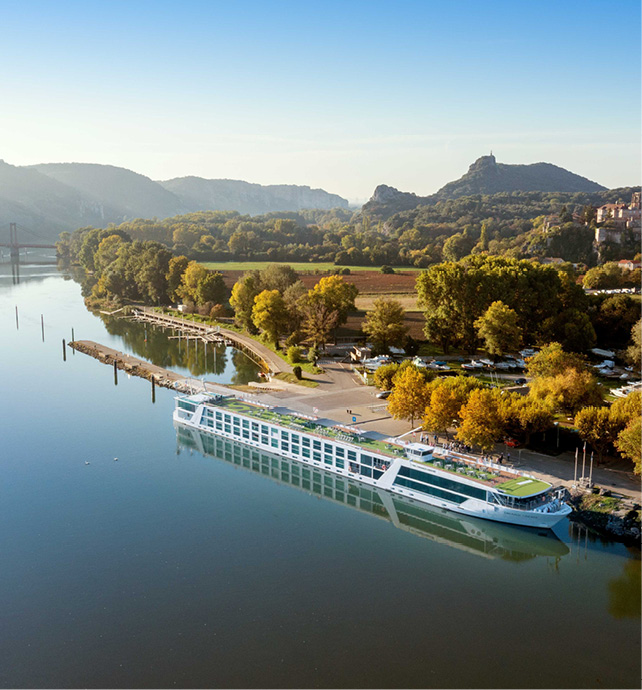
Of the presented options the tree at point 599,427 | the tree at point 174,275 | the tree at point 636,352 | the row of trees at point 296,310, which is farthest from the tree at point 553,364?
the tree at point 174,275

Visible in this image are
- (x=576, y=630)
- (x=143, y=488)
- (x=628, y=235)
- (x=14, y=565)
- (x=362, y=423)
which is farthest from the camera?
(x=628, y=235)

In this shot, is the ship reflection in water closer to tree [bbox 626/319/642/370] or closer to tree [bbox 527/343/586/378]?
tree [bbox 527/343/586/378]

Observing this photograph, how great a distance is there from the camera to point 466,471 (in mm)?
29672

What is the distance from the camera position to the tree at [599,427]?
30.4 meters

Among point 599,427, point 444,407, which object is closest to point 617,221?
point 444,407

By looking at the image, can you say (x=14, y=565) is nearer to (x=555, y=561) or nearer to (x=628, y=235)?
(x=555, y=561)

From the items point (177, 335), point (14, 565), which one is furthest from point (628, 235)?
point (14, 565)

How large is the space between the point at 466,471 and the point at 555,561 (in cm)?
539

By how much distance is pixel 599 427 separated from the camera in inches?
1200

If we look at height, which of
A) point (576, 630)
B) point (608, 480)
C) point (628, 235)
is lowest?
point (576, 630)

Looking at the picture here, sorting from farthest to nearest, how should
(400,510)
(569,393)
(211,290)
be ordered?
(211,290) → (569,393) → (400,510)

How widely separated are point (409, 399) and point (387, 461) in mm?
5092

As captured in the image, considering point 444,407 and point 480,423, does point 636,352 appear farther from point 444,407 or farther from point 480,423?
point 480,423

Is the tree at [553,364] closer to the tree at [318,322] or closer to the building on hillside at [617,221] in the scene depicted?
the tree at [318,322]
